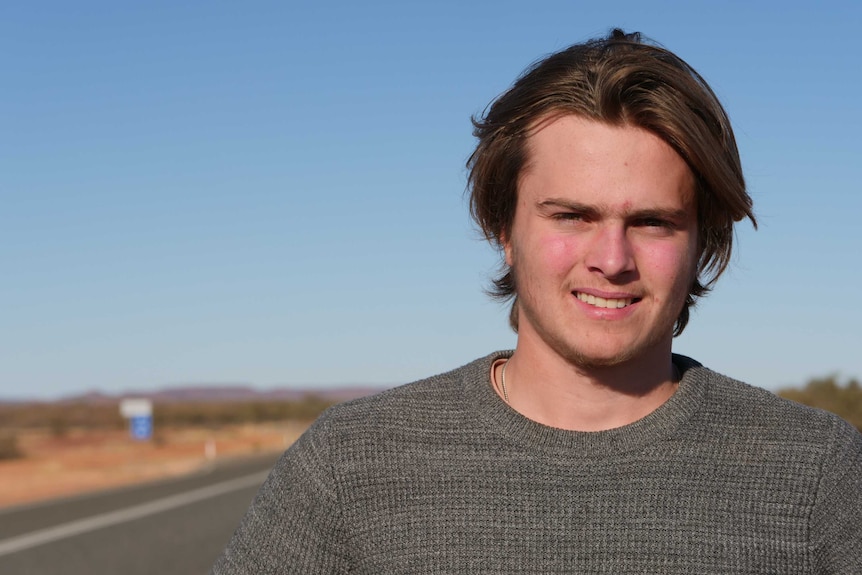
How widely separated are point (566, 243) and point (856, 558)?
975 millimetres

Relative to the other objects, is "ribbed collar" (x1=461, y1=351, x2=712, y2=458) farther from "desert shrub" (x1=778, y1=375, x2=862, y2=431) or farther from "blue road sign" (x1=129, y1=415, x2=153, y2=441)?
"desert shrub" (x1=778, y1=375, x2=862, y2=431)

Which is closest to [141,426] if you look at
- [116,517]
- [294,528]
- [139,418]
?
[139,418]

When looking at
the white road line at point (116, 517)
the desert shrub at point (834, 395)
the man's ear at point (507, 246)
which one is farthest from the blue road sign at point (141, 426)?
the man's ear at point (507, 246)

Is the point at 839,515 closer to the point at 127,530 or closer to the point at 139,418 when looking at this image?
the point at 127,530

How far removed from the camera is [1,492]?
91.7 ft

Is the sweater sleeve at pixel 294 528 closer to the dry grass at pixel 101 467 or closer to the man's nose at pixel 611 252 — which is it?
the man's nose at pixel 611 252

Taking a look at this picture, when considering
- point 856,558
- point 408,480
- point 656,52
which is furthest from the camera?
point 656,52

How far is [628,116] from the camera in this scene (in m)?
3.11

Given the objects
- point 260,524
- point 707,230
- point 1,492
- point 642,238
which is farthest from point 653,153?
point 1,492

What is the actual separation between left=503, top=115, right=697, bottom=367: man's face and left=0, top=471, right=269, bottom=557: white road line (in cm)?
1286

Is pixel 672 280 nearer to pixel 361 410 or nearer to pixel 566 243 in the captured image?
pixel 566 243

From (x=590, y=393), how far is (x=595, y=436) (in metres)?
0.13

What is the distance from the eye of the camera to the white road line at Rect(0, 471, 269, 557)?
619 inches

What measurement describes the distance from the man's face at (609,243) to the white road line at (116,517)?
12.9 metres
